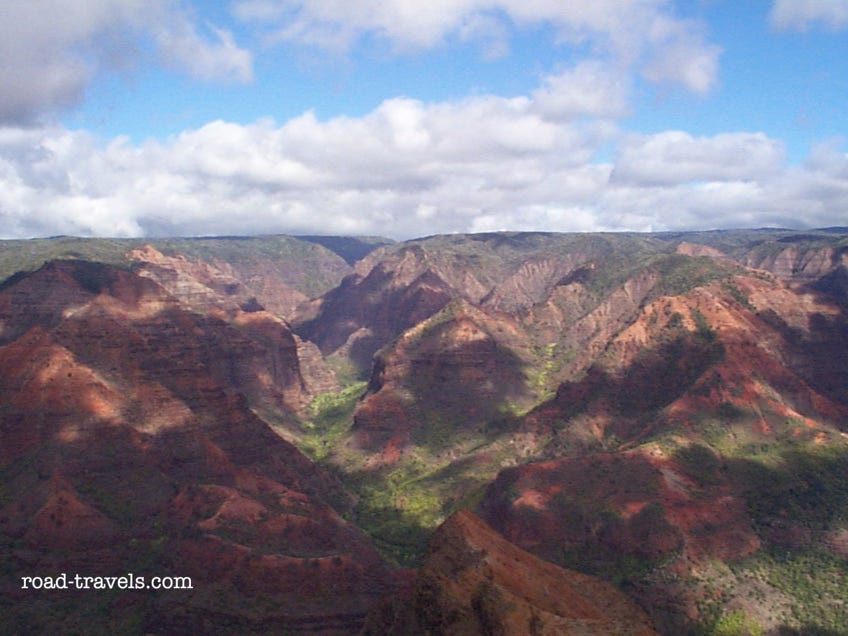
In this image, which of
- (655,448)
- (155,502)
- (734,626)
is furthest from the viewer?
(655,448)

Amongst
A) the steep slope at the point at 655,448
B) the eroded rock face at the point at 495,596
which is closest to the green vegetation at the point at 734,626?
the steep slope at the point at 655,448

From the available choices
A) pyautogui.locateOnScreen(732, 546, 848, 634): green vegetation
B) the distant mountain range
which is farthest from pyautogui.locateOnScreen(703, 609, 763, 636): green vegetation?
pyautogui.locateOnScreen(732, 546, 848, 634): green vegetation

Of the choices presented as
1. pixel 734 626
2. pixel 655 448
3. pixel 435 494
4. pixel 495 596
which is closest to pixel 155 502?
pixel 435 494

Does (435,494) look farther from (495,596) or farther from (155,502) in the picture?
(495,596)

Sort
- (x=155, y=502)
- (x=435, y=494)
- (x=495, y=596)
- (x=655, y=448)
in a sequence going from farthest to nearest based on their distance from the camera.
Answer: (x=435, y=494) → (x=655, y=448) → (x=155, y=502) → (x=495, y=596)

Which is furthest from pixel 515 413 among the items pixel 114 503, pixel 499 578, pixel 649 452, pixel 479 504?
pixel 499 578

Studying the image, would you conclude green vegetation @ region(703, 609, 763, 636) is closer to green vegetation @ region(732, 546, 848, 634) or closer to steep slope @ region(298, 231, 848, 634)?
steep slope @ region(298, 231, 848, 634)

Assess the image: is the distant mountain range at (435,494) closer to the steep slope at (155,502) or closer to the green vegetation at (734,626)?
the green vegetation at (734,626)
